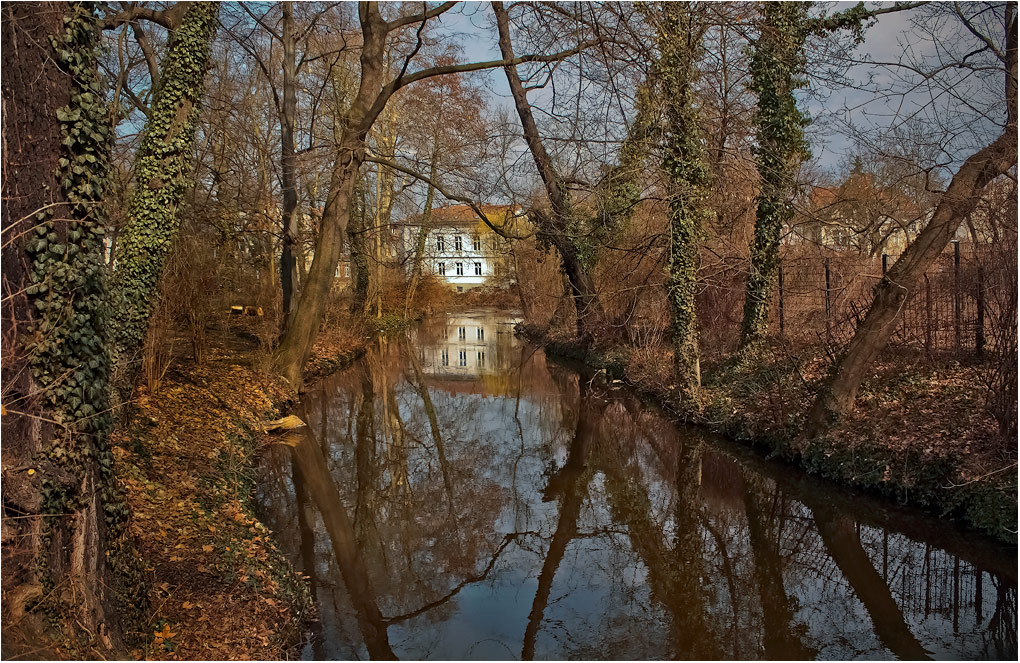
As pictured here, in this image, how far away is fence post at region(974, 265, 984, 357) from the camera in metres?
8.32

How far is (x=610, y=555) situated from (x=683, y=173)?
22.8ft

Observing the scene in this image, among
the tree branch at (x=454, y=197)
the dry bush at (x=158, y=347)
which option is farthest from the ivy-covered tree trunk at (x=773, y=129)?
the dry bush at (x=158, y=347)

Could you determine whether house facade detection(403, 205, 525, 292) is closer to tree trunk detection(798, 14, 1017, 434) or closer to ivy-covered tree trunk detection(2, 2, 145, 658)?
tree trunk detection(798, 14, 1017, 434)

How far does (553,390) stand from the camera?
17.3 metres

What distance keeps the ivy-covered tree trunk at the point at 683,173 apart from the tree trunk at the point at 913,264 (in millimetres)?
3118

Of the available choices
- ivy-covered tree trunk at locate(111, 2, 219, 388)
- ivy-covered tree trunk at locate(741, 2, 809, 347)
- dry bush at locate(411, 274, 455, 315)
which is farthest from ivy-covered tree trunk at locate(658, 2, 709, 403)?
dry bush at locate(411, 274, 455, 315)

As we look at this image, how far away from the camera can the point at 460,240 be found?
34.9m

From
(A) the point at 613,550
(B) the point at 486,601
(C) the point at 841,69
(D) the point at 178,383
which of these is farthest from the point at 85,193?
(C) the point at 841,69

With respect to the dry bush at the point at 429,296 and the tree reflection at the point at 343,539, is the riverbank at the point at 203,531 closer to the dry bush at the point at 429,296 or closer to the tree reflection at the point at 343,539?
the tree reflection at the point at 343,539

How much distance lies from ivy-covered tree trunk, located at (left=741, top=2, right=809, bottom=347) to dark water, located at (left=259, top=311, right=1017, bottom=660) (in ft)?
9.02

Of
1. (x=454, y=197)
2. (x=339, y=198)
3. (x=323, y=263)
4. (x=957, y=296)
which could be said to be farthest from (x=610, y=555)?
(x=339, y=198)

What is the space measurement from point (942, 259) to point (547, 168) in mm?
7702

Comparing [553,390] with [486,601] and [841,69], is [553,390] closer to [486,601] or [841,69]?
[841,69]

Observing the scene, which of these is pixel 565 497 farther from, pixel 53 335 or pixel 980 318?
pixel 53 335
